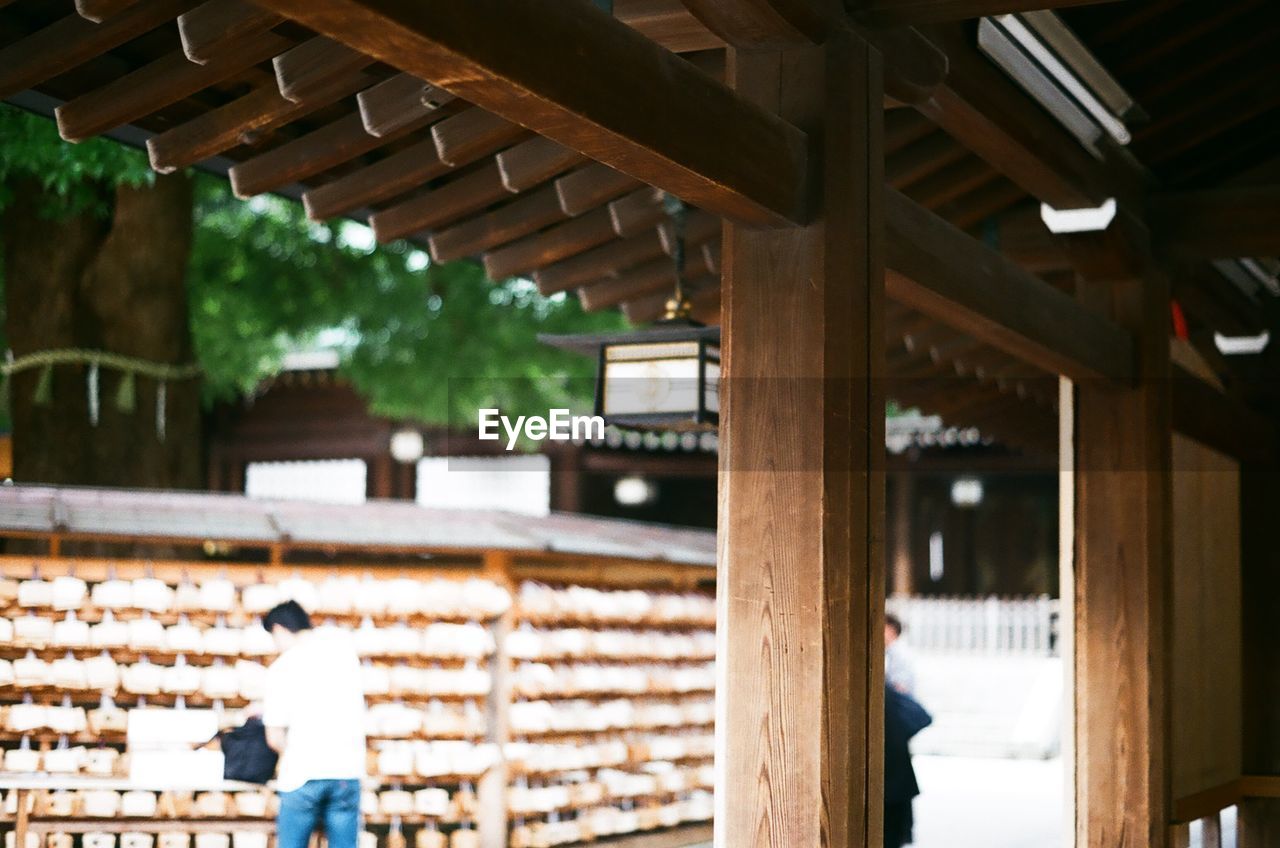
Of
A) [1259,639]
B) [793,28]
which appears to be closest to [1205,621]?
[1259,639]

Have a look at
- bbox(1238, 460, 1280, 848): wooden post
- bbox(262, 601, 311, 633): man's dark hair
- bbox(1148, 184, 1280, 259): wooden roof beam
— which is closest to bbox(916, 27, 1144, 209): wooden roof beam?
bbox(1148, 184, 1280, 259): wooden roof beam

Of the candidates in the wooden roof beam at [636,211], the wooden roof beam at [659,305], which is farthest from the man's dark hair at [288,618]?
the wooden roof beam at [636,211]

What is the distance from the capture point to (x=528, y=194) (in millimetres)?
5121

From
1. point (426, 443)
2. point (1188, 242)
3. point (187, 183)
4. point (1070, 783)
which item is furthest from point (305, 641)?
point (426, 443)

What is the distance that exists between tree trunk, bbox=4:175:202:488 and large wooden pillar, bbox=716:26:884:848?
24.9 ft

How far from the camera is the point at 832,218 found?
3.42 m

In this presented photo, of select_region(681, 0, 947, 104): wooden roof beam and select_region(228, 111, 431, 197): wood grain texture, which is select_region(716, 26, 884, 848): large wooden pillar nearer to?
select_region(681, 0, 947, 104): wooden roof beam

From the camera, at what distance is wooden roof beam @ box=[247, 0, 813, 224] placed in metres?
2.29

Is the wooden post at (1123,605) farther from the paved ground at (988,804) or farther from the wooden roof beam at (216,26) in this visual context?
the paved ground at (988,804)

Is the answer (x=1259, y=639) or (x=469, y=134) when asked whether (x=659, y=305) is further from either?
(x=1259, y=639)

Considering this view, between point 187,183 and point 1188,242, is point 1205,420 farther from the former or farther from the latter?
point 187,183

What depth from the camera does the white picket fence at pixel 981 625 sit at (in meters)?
18.6

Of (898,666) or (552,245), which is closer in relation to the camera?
(552,245)

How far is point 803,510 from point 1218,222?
344 centimetres
